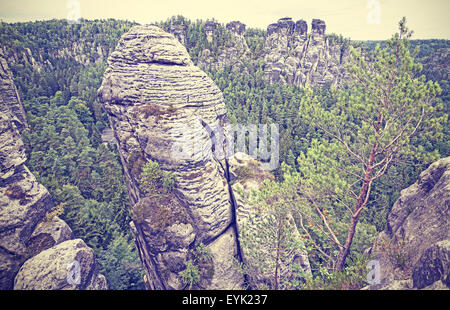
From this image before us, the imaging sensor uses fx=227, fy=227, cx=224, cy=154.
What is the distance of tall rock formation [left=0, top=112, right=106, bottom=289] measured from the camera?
22.0m

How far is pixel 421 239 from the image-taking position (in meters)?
14.5

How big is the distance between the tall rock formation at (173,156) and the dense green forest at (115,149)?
16.7 feet

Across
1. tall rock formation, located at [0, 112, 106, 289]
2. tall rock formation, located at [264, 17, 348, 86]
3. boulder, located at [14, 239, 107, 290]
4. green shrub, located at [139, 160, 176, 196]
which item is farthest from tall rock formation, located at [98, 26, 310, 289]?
tall rock formation, located at [264, 17, 348, 86]

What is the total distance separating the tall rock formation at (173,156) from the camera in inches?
1150

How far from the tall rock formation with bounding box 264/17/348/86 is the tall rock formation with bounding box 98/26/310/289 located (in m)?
76.7

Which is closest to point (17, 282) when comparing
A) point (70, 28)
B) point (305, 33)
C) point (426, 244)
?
point (426, 244)

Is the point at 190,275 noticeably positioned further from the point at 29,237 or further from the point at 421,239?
the point at 421,239

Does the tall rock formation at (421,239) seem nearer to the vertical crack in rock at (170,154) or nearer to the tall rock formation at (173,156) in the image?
the tall rock formation at (173,156)

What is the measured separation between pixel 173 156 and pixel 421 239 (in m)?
24.7

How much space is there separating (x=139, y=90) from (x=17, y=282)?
24.9m

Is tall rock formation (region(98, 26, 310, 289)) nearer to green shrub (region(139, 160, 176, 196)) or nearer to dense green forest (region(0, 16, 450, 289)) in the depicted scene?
green shrub (region(139, 160, 176, 196))

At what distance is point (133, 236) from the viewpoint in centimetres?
3531

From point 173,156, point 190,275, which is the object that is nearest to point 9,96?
point 173,156
